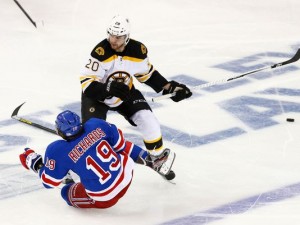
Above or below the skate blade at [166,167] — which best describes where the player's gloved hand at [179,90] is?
above

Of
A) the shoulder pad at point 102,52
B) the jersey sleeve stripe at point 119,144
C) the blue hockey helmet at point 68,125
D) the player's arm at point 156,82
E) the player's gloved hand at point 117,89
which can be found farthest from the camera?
the player's arm at point 156,82

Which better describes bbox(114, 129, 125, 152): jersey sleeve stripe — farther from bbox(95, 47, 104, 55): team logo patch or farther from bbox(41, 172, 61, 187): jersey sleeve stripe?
bbox(95, 47, 104, 55): team logo patch

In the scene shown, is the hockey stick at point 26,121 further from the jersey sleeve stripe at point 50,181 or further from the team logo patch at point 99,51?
the jersey sleeve stripe at point 50,181

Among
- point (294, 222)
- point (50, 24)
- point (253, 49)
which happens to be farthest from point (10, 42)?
point (294, 222)

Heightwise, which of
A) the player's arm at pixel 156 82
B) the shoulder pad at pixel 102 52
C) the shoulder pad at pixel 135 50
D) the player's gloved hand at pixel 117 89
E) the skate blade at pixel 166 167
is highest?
the shoulder pad at pixel 102 52

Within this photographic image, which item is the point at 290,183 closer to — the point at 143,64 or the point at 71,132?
the point at 143,64

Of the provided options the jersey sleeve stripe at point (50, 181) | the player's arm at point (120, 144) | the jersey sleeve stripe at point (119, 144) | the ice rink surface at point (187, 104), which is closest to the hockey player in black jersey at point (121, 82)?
the player's arm at point (120, 144)

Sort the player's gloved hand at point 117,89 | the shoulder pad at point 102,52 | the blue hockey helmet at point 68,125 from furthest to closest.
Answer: the shoulder pad at point 102,52 → the player's gloved hand at point 117,89 → the blue hockey helmet at point 68,125

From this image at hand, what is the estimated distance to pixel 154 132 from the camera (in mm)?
5285

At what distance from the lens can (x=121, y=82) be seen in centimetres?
520

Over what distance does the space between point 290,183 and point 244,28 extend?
3388 mm

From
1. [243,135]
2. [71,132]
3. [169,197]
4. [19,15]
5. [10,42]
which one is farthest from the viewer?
[19,15]

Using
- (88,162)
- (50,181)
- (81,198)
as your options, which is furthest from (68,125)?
(81,198)

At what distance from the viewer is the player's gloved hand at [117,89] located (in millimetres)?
5071
